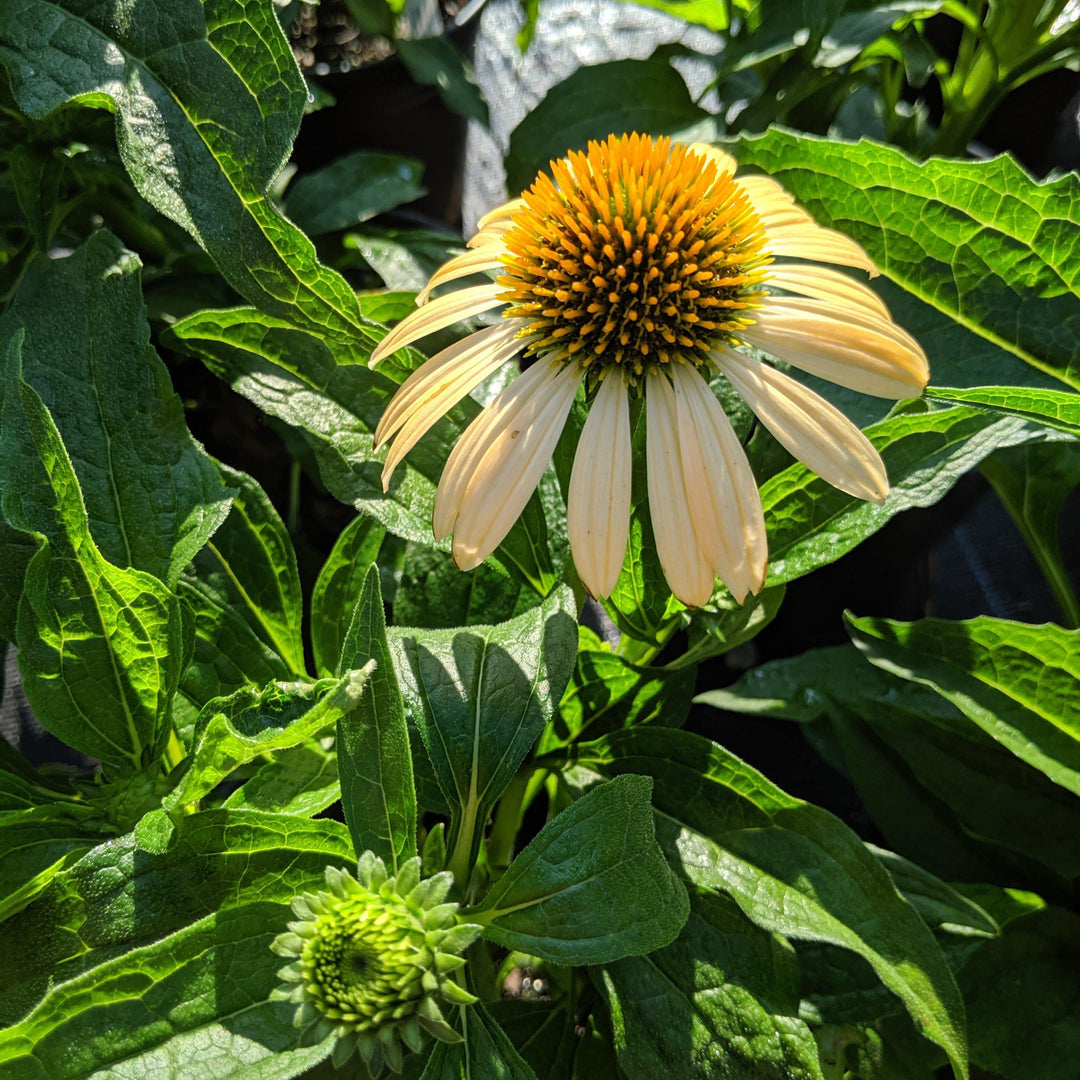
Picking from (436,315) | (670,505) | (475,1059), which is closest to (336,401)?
(436,315)

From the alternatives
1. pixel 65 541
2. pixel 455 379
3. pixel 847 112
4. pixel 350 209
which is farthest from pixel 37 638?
pixel 847 112

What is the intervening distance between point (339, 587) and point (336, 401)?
104 millimetres

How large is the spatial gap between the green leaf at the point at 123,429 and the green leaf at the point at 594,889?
0.66 feet

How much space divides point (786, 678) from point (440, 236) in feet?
1.23

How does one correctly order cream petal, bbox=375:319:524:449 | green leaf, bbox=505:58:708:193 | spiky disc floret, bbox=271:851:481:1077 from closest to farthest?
spiky disc floret, bbox=271:851:481:1077
cream petal, bbox=375:319:524:449
green leaf, bbox=505:58:708:193

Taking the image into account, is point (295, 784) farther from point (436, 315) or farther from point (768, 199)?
point (768, 199)

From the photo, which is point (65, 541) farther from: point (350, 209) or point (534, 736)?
point (350, 209)

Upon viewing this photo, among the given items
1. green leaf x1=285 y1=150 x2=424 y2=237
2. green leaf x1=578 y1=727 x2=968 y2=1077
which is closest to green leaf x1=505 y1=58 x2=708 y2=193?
green leaf x1=285 y1=150 x2=424 y2=237

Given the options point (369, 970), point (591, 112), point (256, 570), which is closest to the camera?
point (369, 970)

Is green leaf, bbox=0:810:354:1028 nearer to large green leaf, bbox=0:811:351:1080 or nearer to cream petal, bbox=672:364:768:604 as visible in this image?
large green leaf, bbox=0:811:351:1080

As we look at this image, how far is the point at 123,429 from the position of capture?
0.42m

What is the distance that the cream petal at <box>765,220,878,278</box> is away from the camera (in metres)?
0.41

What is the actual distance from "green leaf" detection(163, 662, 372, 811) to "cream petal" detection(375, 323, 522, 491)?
0.09 metres

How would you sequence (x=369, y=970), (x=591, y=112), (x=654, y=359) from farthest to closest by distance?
(x=591, y=112)
(x=654, y=359)
(x=369, y=970)
